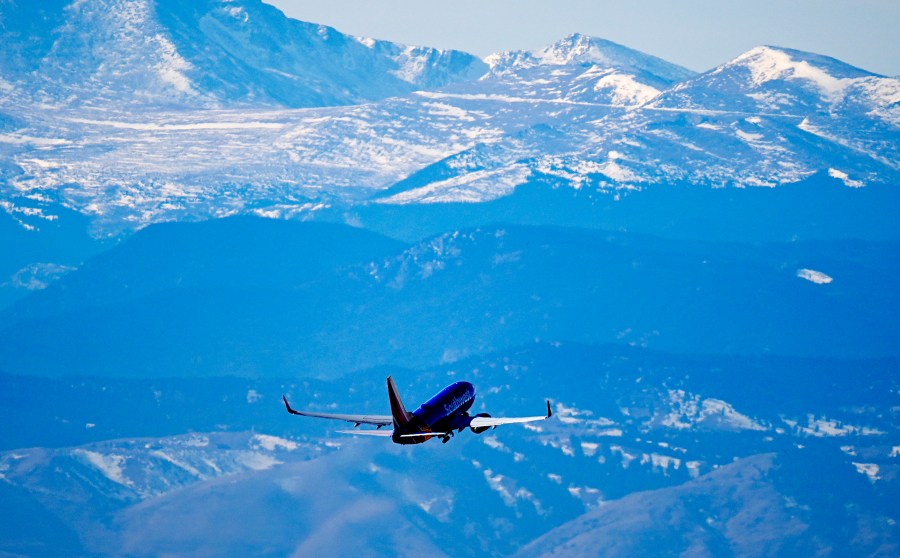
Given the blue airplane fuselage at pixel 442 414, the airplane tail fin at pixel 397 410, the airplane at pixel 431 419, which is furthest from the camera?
the blue airplane fuselage at pixel 442 414

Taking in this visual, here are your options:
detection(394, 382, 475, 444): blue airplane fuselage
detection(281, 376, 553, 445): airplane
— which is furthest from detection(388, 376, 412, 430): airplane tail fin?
detection(394, 382, 475, 444): blue airplane fuselage

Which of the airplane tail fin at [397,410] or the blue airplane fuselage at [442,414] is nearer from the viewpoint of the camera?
the airplane tail fin at [397,410]

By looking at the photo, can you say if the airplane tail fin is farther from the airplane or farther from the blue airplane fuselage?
the blue airplane fuselage

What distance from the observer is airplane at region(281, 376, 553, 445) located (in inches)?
6708

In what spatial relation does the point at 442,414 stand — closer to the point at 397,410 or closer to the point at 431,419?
the point at 431,419

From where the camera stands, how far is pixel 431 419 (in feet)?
593

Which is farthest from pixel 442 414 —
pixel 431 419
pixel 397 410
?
pixel 397 410

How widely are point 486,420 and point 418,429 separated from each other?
7630 millimetres

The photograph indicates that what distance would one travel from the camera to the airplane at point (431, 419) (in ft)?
559

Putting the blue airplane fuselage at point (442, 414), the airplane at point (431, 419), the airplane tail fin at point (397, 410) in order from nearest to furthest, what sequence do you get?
the airplane at point (431, 419) → the airplane tail fin at point (397, 410) → the blue airplane fuselage at point (442, 414)

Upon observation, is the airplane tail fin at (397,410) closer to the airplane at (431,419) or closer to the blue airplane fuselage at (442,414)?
the airplane at (431,419)

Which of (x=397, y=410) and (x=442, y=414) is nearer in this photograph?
(x=397, y=410)

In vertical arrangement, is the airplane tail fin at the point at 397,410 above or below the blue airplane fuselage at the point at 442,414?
above

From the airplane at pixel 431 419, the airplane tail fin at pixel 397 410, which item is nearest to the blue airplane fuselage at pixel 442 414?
the airplane at pixel 431 419
